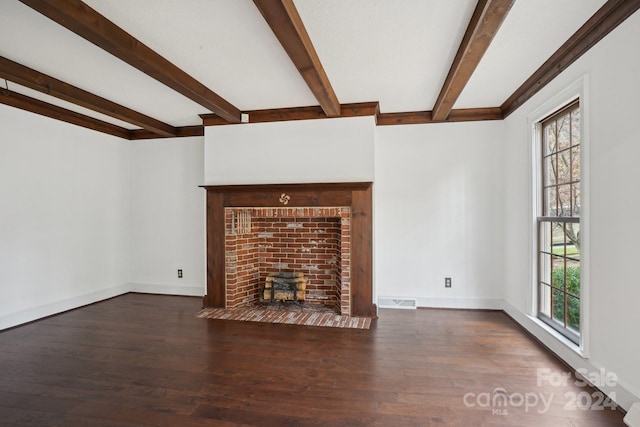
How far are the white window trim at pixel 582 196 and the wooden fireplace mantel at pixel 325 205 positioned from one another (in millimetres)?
1678

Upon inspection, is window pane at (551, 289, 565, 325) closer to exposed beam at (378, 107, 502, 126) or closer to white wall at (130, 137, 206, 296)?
exposed beam at (378, 107, 502, 126)

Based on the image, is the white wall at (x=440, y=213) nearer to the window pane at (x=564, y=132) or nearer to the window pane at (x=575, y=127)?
the window pane at (x=564, y=132)

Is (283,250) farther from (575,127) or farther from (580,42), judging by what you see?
(580,42)

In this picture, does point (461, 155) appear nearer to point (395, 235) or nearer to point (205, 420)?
point (395, 235)

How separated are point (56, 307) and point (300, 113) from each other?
3.91 m

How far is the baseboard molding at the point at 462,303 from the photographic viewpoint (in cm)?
406

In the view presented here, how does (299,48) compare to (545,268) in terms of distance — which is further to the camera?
(545,268)

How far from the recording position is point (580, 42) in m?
2.36

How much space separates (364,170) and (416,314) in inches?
74.6

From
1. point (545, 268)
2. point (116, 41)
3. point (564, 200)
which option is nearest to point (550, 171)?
point (564, 200)

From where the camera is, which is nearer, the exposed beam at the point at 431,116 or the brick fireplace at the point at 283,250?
the exposed beam at the point at 431,116

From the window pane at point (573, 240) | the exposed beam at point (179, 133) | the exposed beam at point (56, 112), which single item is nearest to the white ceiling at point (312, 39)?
the exposed beam at point (56, 112)

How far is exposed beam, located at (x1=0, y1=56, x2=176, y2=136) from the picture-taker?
276 centimetres

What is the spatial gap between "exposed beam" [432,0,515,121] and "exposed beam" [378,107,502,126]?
74 centimetres
